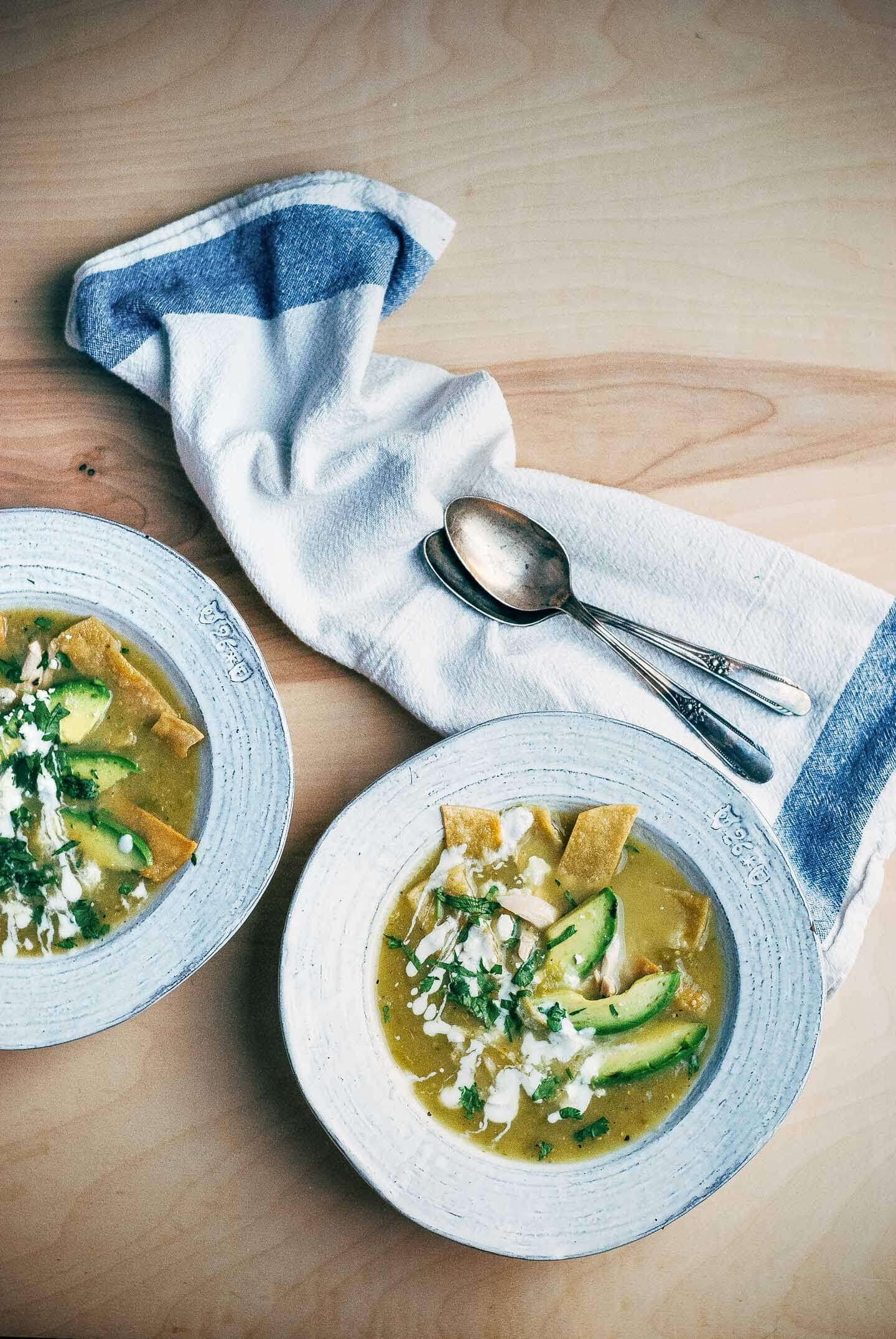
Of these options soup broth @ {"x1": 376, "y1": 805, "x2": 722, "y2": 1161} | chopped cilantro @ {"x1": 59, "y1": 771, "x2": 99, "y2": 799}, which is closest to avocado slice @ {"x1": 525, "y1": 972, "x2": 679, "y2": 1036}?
soup broth @ {"x1": 376, "y1": 805, "x2": 722, "y2": 1161}

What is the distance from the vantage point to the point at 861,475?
2.12m

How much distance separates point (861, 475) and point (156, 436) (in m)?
1.49

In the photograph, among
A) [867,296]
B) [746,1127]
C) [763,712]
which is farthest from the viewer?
[867,296]

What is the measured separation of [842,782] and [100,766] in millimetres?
1465

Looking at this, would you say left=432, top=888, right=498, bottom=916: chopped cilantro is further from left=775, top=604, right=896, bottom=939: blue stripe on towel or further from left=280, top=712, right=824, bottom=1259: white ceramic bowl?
left=775, top=604, right=896, bottom=939: blue stripe on towel

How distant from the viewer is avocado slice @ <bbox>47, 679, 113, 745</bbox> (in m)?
1.95

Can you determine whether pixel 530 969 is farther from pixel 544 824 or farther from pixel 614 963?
pixel 544 824

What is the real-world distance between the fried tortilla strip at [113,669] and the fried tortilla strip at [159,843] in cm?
14

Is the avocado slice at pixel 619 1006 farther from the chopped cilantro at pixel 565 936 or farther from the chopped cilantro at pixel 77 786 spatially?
the chopped cilantro at pixel 77 786

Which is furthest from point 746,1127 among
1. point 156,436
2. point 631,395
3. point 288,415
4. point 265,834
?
point 156,436

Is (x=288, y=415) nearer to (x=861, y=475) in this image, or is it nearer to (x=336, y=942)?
(x=336, y=942)

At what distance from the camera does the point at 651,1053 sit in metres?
1.89

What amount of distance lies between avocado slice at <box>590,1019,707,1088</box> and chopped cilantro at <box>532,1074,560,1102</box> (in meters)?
0.07

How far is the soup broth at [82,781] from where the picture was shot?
1.91 m
